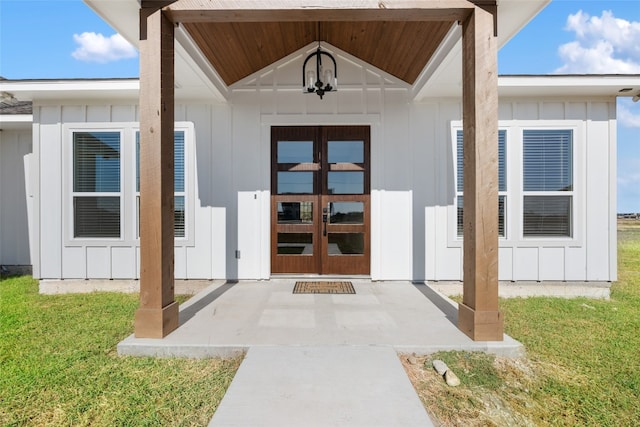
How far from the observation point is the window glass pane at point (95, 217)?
476 cm

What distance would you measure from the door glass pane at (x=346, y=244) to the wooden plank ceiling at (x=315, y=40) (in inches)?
91.0

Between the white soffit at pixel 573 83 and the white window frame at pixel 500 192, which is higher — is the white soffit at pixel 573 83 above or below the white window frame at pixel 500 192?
above

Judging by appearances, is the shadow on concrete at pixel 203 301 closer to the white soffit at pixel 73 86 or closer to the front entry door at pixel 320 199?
the front entry door at pixel 320 199

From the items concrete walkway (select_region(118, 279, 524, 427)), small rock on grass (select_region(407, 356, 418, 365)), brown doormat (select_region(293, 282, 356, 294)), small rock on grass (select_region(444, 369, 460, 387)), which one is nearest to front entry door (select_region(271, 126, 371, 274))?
brown doormat (select_region(293, 282, 356, 294))

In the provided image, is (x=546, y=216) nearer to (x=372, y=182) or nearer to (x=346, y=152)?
(x=372, y=182)

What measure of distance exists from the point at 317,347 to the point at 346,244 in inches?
91.6

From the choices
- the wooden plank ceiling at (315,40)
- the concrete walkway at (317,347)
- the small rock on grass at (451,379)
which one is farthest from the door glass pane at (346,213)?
the small rock on grass at (451,379)

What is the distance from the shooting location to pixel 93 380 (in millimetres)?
2209

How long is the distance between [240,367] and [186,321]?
3.54 feet

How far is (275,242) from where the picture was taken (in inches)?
186

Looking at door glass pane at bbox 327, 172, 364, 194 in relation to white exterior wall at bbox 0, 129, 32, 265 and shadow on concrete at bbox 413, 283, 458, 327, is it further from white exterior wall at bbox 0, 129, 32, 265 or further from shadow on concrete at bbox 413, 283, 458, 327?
white exterior wall at bbox 0, 129, 32, 265

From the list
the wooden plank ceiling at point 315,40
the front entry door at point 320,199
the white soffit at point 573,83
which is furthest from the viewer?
the front entry door at point 320,199

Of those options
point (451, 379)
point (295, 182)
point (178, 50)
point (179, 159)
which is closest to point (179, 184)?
point (179, 159)

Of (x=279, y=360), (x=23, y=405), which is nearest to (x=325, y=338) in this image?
(x=279, y=360)
